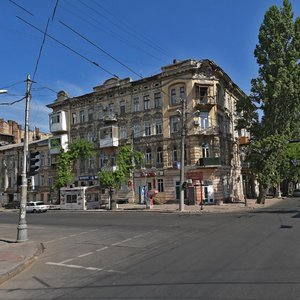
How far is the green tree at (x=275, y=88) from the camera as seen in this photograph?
3756 cm

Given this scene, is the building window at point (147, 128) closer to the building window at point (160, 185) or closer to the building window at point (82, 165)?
the building window at point (160, 185)

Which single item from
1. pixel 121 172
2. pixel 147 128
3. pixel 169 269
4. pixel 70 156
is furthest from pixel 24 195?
pixel 70 156

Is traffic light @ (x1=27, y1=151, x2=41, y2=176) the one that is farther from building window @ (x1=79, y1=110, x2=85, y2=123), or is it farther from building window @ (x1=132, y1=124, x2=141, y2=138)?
building window @ (x1=79, y1=110, x2=85, y2=123)

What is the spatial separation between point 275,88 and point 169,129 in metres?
13.1

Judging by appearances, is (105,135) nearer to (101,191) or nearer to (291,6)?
(101,191)

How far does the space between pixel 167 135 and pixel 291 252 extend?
114ft

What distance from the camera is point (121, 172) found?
41781 millimetres

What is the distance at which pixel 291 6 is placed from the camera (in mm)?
38875

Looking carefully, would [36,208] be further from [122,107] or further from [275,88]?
[275,88]

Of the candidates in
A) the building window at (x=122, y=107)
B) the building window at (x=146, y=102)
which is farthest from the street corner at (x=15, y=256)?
the building window at (x=122, y=107)

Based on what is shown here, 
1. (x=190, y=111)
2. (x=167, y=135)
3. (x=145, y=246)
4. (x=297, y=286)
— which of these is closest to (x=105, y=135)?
(x=167, y=135)

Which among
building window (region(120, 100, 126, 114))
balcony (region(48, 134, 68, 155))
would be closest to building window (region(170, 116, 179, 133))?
building window (region(120, 100, 126, 114))

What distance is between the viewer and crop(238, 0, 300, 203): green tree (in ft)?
123

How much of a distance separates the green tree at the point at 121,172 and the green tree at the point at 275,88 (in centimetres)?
1259
